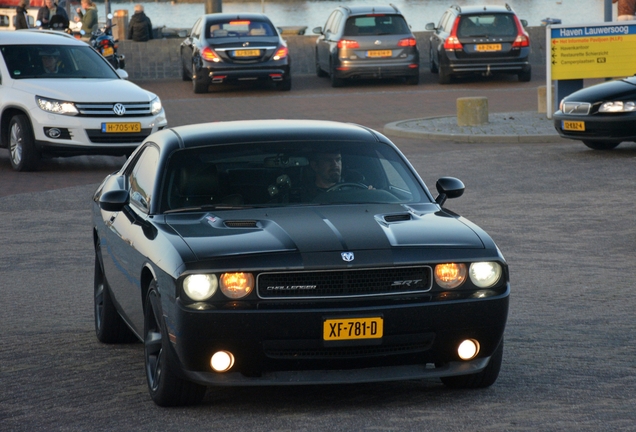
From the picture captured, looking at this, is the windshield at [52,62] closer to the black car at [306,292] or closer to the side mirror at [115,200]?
the side mirror at [115,200]

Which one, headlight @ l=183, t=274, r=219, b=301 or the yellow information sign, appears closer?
headlight @ l=183, t=274, r=219, b=301

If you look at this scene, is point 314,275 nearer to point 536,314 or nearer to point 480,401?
point 480,401

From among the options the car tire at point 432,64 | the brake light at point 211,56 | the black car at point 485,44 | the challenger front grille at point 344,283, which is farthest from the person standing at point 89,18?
the challenger front grille at point 344,283

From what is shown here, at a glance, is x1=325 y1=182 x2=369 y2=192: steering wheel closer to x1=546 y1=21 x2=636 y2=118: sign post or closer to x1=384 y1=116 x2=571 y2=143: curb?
x1=384 y1=116 x2=571 y2=143: curb

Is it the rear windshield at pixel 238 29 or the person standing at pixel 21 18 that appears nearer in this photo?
the rear windshield at pixel 238 29

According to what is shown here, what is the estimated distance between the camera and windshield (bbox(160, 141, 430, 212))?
673cm

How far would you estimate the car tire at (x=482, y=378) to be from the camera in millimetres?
6152

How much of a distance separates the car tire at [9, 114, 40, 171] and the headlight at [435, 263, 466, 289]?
12.0 m

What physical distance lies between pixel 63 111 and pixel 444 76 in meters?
14.1

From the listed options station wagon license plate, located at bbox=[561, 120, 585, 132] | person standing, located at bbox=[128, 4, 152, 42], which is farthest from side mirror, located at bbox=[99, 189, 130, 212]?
person standing, located at bbox=[128, 4, 152, 42]

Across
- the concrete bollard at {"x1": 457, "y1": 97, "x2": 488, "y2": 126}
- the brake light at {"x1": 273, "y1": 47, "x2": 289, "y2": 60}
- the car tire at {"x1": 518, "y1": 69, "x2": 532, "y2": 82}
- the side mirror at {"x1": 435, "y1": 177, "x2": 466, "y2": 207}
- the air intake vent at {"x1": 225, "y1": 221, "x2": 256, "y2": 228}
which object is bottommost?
the car tire at {"x1": 518, "y1": 69, "x2": 532, "y2": 82}

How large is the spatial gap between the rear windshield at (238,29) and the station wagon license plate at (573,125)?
12185 millimetres

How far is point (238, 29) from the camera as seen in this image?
28.8m

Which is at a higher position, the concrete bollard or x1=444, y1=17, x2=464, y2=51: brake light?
x1=444, y1=17, x2=464, y2=51: brake light
